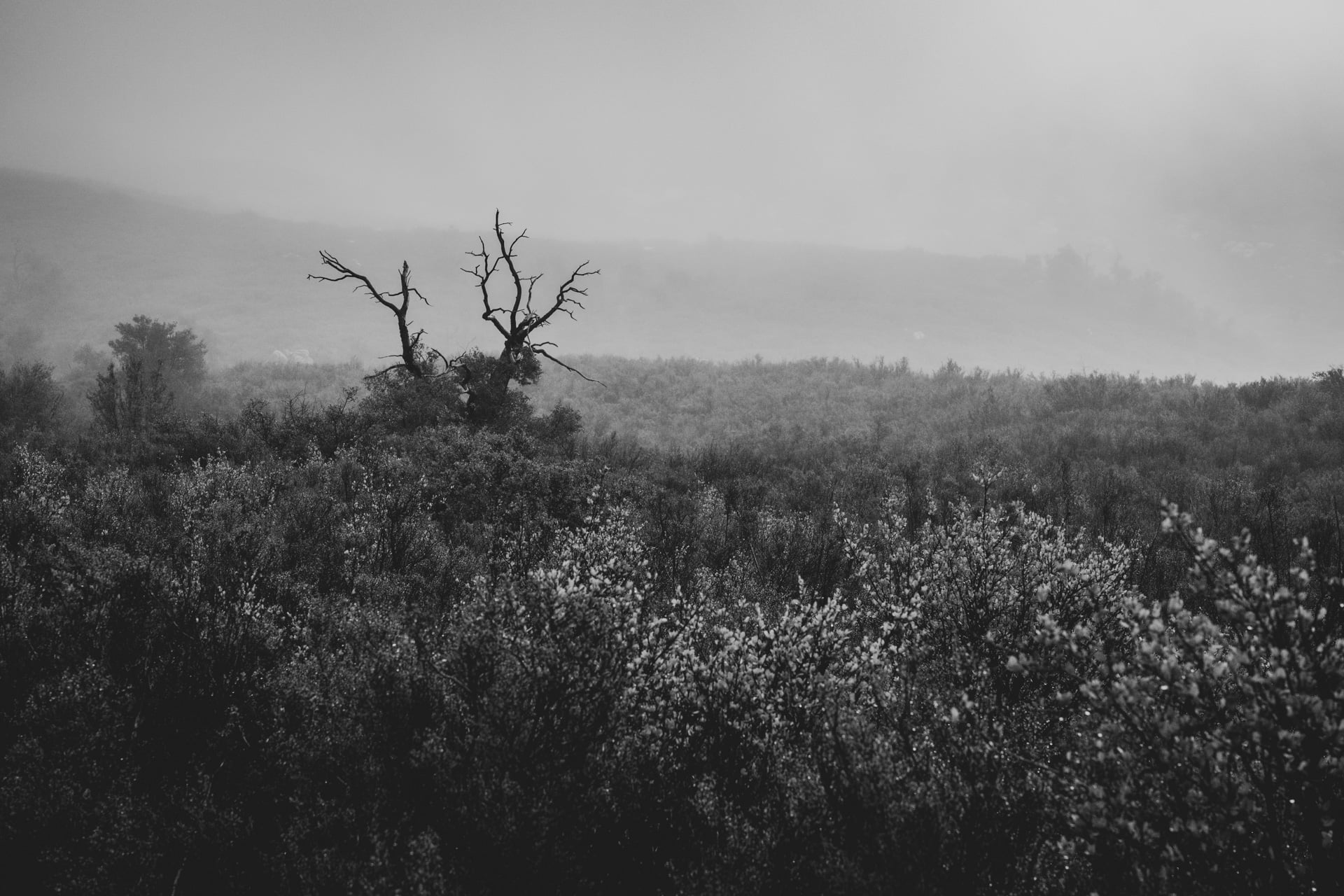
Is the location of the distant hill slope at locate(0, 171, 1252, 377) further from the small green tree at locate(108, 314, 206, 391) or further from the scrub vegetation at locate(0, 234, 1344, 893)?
the scrub vegetation at locate(0, 234, 1344, 893)

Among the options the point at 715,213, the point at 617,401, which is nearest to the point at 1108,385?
the point at 617,401

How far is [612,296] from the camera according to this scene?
245 feet

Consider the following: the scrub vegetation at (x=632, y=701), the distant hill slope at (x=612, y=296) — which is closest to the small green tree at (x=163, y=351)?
the scrub vegetation at (x=632, y=701)

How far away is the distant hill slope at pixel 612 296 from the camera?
55.1 m

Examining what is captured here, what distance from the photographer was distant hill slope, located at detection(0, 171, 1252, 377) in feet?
181

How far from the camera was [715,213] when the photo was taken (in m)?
184

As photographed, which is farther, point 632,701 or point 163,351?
point 163,351

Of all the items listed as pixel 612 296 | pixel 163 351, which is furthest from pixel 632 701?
pixel 612 296

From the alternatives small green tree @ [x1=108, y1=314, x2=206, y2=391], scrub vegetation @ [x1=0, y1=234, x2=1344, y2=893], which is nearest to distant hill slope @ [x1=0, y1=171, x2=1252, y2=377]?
small green tree @ [x1=108, y1=314, x2=206, y2=391]

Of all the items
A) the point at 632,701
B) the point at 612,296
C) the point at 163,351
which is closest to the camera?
the point at 632,701

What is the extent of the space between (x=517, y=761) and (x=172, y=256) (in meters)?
87.0

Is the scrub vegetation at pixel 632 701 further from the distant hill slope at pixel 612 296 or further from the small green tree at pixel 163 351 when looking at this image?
the distant hill slope at pixel 612 296

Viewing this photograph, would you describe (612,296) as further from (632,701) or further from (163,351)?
(632,701)

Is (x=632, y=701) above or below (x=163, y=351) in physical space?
below
